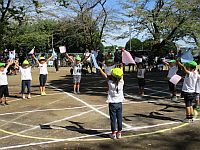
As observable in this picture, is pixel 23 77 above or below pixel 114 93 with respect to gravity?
above

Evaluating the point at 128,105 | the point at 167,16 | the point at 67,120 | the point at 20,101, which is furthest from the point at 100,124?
the point at 167,16

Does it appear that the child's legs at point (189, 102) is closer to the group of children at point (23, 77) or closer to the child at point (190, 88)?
the child at point (190, 88)

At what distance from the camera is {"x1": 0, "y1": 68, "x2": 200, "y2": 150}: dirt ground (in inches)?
312

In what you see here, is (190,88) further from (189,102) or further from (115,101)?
(115,101)

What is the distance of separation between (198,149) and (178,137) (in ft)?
3.21

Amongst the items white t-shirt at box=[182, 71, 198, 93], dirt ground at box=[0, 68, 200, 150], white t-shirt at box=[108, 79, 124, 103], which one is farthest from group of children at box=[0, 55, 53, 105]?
white t-shirt at box=[182, 71, 198, 93]

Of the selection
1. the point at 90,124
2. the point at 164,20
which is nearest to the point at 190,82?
the point at 90,124

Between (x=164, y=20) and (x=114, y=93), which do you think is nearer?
(x=114, y=93)

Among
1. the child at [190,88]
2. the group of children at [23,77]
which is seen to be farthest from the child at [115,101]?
the group of children at [23,77]

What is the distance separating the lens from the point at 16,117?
10984mm

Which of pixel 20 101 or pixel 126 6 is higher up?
pixel 126 6

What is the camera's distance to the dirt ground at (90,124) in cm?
793

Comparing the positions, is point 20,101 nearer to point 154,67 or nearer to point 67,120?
point 67,120

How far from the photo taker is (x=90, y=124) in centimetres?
981
